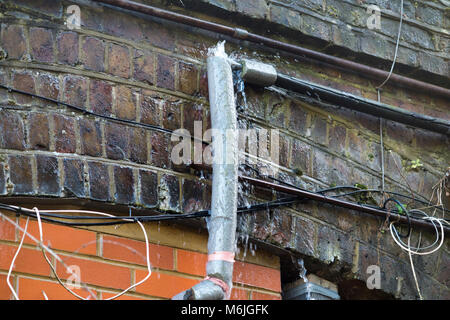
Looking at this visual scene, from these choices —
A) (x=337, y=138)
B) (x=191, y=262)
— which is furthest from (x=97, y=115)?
(x=337, y=138)

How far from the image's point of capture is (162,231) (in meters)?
2.94

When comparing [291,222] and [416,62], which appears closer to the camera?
[291,222]

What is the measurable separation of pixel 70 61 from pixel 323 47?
1301 mm

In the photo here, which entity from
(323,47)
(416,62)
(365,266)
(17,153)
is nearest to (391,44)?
(416,62)

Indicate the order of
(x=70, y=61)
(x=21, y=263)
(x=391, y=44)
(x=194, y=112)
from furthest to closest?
(x=391, y=44) → (x=194, y=112) → (x=70, y=61) → (x=21, y=263)

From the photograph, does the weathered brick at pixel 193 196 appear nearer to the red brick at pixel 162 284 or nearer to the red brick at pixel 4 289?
the red brick at pixel 162 284

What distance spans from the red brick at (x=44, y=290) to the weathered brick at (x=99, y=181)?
0.35m

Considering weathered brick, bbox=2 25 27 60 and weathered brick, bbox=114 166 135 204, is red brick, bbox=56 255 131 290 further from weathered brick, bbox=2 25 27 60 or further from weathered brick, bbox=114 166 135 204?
weathered brick, bbox=2 25 27 60

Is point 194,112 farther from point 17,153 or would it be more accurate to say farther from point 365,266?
point 365,266

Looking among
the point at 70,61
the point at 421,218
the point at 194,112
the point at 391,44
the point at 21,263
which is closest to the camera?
the point at 21,263

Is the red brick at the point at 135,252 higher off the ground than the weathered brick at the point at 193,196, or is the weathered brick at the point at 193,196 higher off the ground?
the weathered brick at the point at 193,196

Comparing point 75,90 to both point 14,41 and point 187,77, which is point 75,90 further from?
point 187,77

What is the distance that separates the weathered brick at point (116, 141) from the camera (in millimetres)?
2881

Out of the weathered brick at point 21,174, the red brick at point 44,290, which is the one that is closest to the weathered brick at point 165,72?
the weathered brick at point 21,174
